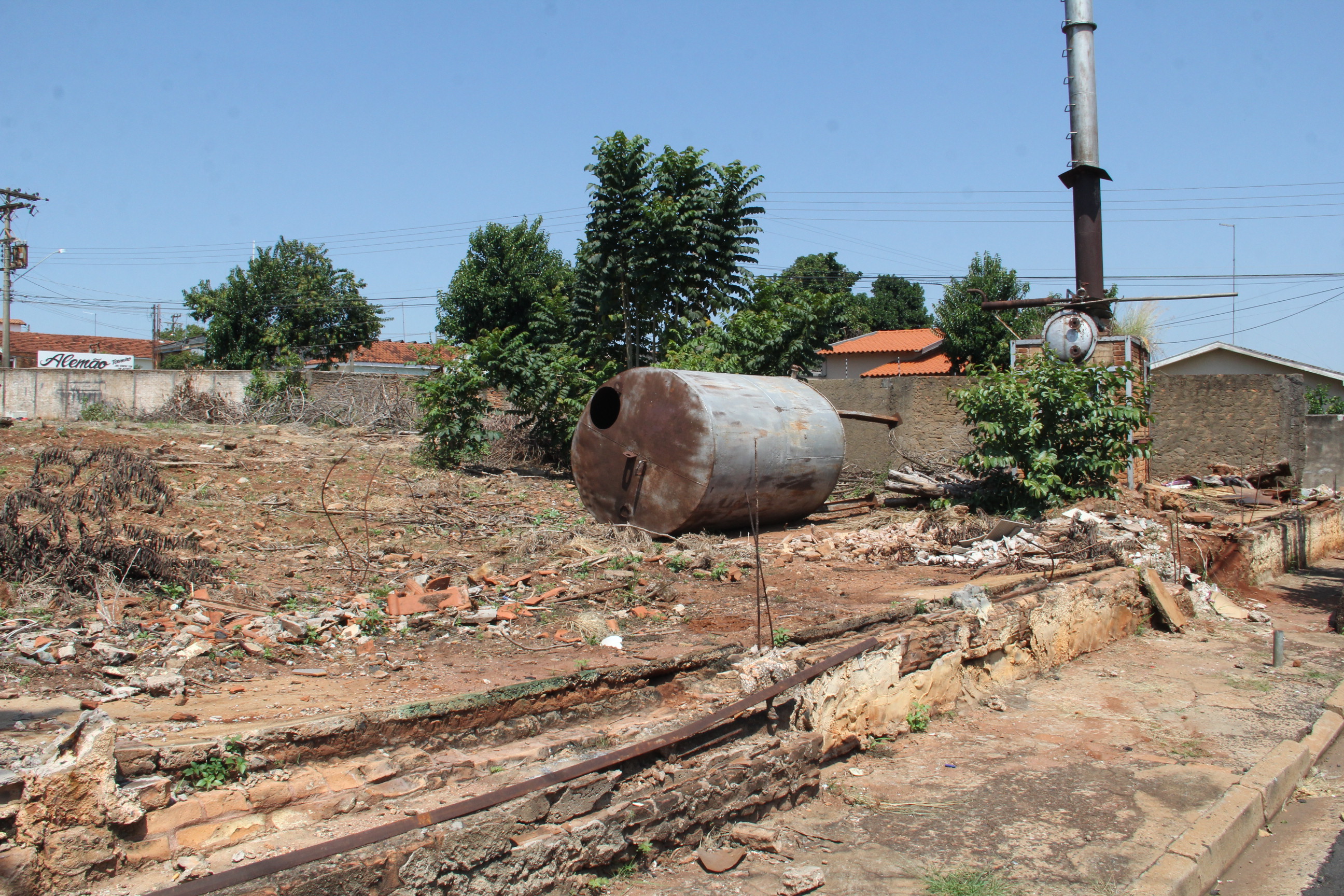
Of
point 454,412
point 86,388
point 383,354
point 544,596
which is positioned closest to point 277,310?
point 86,388

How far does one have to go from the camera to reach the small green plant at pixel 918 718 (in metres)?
5.00

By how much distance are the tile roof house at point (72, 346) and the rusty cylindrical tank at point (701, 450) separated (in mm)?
36742

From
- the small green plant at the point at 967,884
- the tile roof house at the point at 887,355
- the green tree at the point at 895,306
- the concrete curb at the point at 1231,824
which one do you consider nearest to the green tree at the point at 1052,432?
the concrete curb at the point at 1231,824

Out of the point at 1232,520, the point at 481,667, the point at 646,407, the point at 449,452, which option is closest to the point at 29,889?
the point at 481,667

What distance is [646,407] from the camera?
8938mm

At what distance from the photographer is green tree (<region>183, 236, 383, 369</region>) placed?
29.3 meters

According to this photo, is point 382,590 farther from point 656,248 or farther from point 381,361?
point 381,361

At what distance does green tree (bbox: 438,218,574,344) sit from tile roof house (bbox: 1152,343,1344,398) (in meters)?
18.3

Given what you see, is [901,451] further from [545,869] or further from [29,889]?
[29,889]

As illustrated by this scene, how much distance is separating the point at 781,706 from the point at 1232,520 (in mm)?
8190

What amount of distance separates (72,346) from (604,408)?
1802 inches

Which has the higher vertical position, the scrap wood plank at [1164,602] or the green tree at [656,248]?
the green tree at [656,248]

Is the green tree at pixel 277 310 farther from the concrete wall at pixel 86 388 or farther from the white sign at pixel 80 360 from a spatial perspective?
the white sign at pixel 80 360

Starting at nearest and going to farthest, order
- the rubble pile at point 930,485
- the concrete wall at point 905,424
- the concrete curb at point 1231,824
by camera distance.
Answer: the concrete curb at point 1231,824, the rubble pile at point 930,485, the concrete wall at point 905,424
